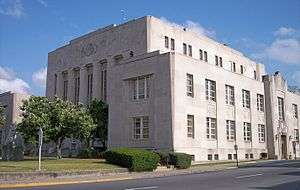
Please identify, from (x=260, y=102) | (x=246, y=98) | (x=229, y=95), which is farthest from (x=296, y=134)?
(x=229, y=95)

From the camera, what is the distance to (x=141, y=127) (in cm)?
4450

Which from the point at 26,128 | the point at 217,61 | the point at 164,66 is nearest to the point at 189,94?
the point at 164,66

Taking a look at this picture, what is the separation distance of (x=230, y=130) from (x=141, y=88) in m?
13.2

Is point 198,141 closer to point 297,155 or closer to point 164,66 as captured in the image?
point 164,66

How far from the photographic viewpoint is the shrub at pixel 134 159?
30.6 metres

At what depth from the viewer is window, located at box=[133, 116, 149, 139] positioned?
144 feet

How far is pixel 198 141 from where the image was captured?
44.1 meters

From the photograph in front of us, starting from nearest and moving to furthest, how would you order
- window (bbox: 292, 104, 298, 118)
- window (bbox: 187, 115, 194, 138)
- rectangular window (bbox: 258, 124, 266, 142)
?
1. window (bbox: 187, 115, 194, 138)
2. rectangular window (bbox: 258, 124, 266, 142)
3. window (bbox: 292, 104, 298, 118)

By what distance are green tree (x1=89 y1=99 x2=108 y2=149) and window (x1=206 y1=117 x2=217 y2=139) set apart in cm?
1277

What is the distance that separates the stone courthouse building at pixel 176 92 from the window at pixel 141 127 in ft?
0.35

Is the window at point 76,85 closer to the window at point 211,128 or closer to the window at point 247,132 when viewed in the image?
the window at point 211,128

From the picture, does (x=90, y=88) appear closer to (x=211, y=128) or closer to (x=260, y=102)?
(x=211, y=128)

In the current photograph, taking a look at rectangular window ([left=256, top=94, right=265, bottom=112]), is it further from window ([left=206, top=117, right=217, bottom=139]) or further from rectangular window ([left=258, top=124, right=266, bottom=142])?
window ([left=206, top=117, right=217, bottom=139])

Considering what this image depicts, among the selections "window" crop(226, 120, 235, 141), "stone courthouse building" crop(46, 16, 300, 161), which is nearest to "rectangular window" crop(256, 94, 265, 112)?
"stone courthouse building" crop(46, 16, 300, 161)
